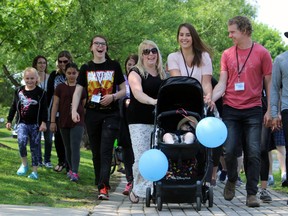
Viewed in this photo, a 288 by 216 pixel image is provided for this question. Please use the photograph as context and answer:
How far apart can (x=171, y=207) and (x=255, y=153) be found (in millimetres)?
1240

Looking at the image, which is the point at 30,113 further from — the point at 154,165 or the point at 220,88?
the point at 154,165

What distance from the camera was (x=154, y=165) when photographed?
792 centimetres

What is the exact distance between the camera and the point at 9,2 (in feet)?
46.0

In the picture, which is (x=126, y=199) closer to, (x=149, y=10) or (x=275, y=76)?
(x=275, y=76)

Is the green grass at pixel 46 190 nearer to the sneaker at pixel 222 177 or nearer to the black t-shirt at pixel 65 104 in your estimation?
the black t-shirt at pixel 65 104

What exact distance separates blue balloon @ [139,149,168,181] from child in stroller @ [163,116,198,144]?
351mm

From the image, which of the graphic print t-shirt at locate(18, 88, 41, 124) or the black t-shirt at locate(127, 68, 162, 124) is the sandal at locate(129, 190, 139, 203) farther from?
the graphic print t-shirt at locate(18, 88, 41, 124)

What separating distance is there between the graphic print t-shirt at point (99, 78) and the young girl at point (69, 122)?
1.72 m

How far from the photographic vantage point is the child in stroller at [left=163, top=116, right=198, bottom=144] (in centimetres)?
837

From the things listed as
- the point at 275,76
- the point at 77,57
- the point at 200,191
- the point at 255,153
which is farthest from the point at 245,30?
the point at 77,57

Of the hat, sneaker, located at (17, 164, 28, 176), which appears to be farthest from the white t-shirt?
sneaker, located at (17, 164, 28, 176)

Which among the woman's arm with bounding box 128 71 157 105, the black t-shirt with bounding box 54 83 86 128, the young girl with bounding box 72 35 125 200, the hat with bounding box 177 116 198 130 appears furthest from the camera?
the black t-shirt with bounding box 54 83 86 128

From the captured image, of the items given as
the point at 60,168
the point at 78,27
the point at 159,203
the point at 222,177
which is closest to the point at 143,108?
the point at 159,203

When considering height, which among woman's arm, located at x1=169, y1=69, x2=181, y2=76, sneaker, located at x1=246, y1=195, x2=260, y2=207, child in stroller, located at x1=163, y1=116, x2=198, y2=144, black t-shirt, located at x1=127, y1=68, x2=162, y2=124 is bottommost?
sneaker, located at x1=246, y1=195, x2=260, y2=207
